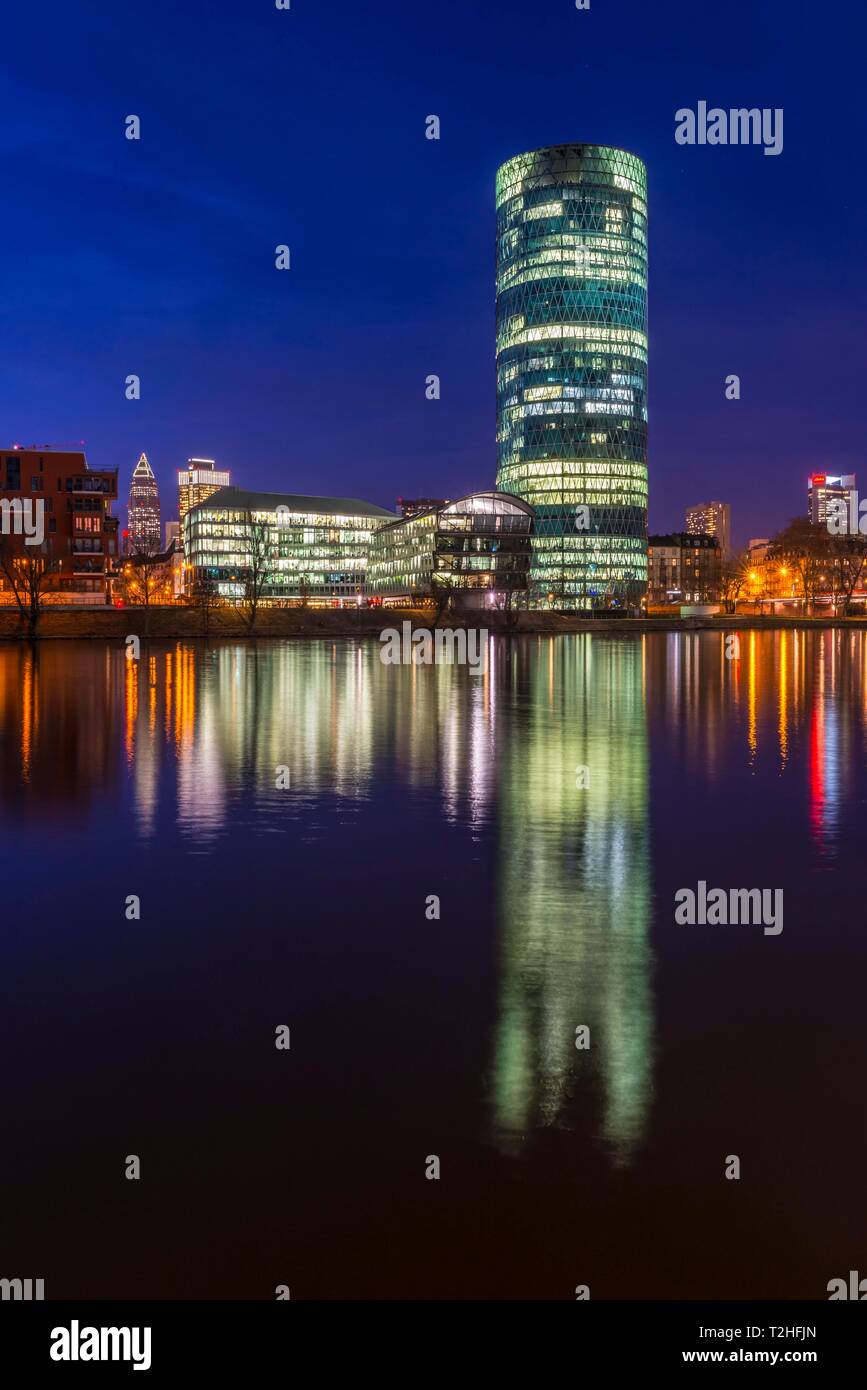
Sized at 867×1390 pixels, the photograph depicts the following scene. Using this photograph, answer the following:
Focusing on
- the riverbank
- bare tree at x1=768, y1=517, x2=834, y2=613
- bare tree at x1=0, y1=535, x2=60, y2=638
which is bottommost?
the riverbank

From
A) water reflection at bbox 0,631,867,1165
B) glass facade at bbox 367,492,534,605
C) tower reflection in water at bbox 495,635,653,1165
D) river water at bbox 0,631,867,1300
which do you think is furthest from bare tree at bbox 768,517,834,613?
river water at bbox 0,631,867,1300

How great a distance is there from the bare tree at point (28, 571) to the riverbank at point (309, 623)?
197 cm

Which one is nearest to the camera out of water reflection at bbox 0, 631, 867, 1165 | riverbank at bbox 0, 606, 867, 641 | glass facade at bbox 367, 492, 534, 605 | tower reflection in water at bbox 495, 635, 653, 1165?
tower reflection in water at bbox 495, 635, 653, 1165

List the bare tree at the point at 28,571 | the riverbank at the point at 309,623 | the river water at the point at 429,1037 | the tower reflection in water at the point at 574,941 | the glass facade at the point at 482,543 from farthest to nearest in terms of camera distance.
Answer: the glass facade at the point at 482,543, the riverbank at the point at 309,623, the bare tree at the point at 28,571, the tower reflection in water at the point at 574,941, the river water at the point at 429,1037

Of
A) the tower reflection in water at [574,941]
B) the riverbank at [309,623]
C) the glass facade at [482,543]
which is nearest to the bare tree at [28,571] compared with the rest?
the riverbank at [309,623]

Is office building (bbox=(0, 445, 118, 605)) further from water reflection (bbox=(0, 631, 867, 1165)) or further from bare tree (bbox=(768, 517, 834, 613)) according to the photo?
bare tree (bbox=(768, 517, 834, 613))

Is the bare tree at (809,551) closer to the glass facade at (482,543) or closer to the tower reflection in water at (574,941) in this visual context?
the glass facade at (482,543)

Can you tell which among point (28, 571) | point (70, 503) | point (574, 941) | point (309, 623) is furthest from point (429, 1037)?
point (70, 503)

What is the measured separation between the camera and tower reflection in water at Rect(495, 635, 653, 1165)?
8273 millimetres

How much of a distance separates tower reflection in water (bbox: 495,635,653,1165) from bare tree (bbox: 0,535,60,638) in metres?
73.1

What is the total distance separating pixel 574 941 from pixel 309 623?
109519mm

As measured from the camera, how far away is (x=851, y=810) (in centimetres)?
1925

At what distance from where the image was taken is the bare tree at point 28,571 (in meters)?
90.8

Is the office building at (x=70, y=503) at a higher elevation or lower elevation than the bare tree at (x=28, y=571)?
higher
